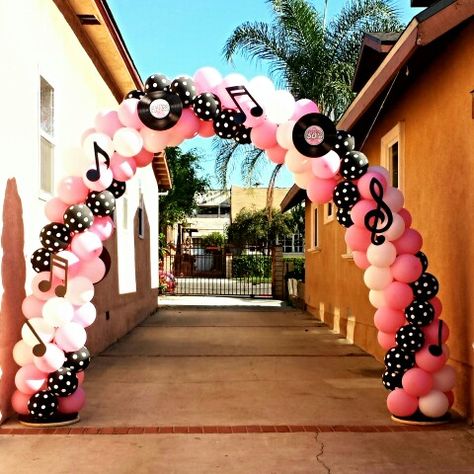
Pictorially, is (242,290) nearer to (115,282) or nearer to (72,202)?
(115,282)

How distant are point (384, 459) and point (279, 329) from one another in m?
9.26

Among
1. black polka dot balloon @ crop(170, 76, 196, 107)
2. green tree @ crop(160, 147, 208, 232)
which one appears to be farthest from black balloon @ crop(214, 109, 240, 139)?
green tree @ crop(160, 147, 208, 232)

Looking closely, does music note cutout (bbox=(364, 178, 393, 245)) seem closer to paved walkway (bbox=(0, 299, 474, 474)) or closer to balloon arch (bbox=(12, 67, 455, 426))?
balloon arch (bbox=(12, 67, 455, 426))

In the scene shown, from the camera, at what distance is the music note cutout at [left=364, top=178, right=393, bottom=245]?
239 inches

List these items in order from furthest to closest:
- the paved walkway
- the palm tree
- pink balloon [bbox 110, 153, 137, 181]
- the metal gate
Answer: the metal gate, the palm tree, pink balloon [bbox 110, 153, 137, 181], the paved walkway

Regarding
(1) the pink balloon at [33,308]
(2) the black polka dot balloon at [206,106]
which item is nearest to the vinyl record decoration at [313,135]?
(2) the black polka dot balloon at [206,106]

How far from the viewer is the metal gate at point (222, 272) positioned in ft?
94.3

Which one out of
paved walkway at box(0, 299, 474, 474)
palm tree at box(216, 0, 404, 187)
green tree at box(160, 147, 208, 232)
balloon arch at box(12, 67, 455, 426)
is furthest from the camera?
green tree at box(160, 147, 208, 232)

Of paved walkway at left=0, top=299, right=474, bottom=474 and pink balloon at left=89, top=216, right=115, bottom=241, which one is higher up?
pink balloon at left=89, top=216, right=115, bottom=241

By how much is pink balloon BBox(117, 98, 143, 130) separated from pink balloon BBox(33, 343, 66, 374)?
2173mm

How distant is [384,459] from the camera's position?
5156mm

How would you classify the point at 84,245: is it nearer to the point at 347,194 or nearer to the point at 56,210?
the point at 56,210

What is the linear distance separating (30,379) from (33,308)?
0.64 m

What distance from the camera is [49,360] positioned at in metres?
5.90
